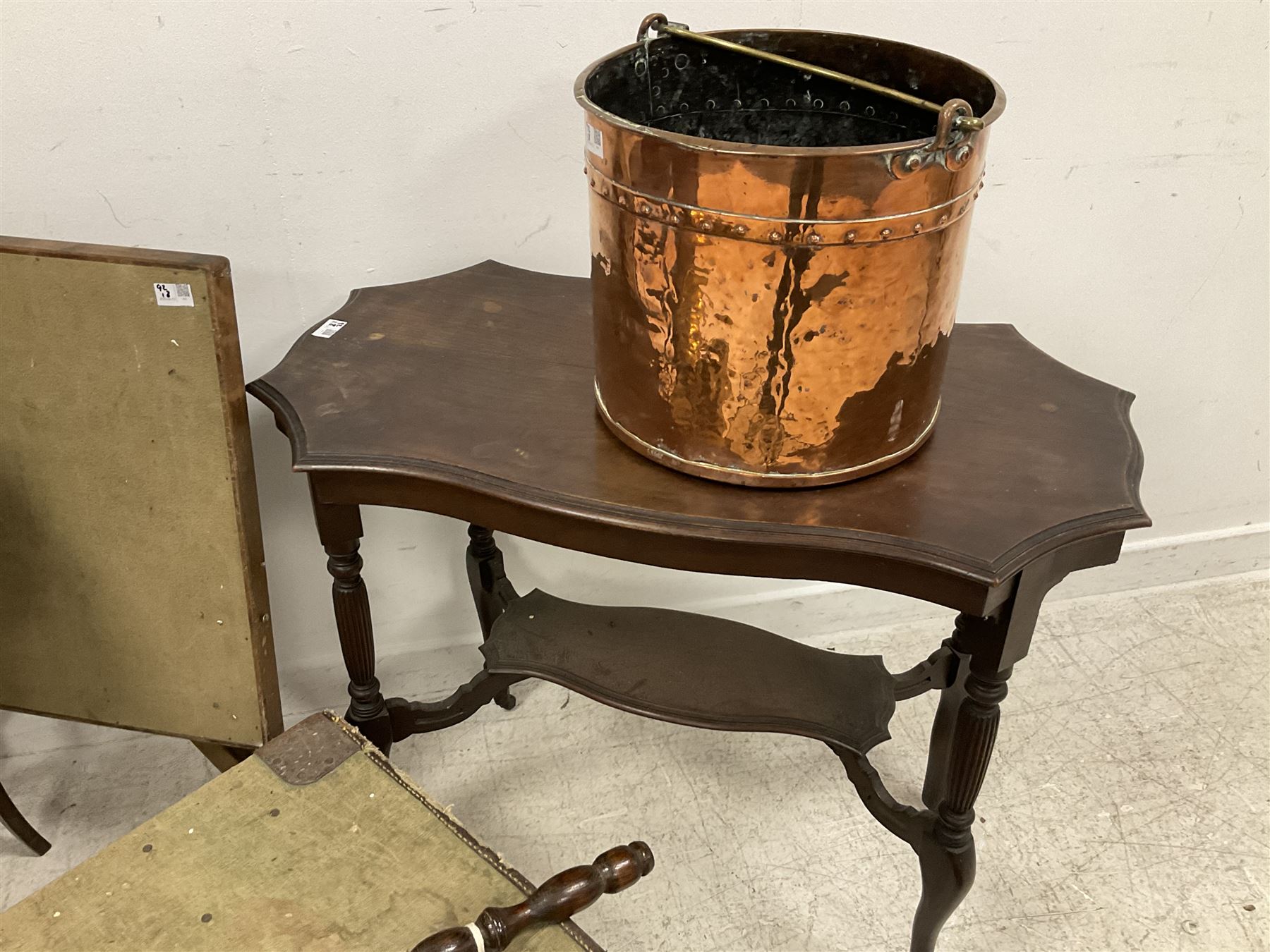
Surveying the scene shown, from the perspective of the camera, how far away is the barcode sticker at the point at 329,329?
144cm

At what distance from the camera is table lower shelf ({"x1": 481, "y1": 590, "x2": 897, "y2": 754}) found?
1.49 m

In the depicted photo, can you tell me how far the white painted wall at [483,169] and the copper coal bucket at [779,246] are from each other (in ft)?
1.20

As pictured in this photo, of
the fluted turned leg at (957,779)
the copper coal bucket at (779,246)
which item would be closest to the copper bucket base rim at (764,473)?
the copper coal bucket at (779,246)

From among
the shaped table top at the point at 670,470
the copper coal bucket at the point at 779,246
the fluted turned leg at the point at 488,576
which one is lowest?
the fluted turned leg at the point at 488,576

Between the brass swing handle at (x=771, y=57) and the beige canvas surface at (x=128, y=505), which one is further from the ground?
the brass swing handle at (x=771, y=57)

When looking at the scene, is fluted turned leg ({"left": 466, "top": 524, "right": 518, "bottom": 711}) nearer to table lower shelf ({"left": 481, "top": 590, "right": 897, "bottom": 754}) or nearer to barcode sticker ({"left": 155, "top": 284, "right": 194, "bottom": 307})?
table lower shelf ({"left": 481, "top": 590, "right": 897, "bottom": 754})

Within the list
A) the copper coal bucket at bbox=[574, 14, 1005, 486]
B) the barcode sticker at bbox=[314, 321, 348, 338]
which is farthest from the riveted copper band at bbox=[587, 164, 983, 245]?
the barcode sticker at bbox=[314, 321, 348, 338]

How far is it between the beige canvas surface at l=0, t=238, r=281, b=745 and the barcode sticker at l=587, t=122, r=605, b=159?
48 centimetres

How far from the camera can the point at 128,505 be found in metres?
1.43

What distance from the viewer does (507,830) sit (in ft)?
6.03

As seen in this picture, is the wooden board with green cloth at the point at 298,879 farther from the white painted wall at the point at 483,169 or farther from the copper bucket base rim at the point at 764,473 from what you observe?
the white painted wall at the point at 483,169

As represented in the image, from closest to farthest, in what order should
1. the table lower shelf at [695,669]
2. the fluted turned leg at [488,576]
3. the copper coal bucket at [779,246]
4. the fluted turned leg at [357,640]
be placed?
1. the copper coal bucket at [779,246]
2. the fluted turned leg at [357,640]
3. the table lower shelf at [695,669]
4. the fluted turned leg at [488,576]

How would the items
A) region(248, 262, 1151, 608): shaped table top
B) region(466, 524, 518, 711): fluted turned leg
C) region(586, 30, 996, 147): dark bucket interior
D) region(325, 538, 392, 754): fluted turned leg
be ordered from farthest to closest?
region(466, 524, 518, 711): fluted turned leg < region(325, 538, 392, 754): fluted turned leg < region(586, 30, 996, 147): dark bucket interior < region(248, 262, 1151, 608): shaped table top

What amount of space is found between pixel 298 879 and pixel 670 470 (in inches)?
23.2
